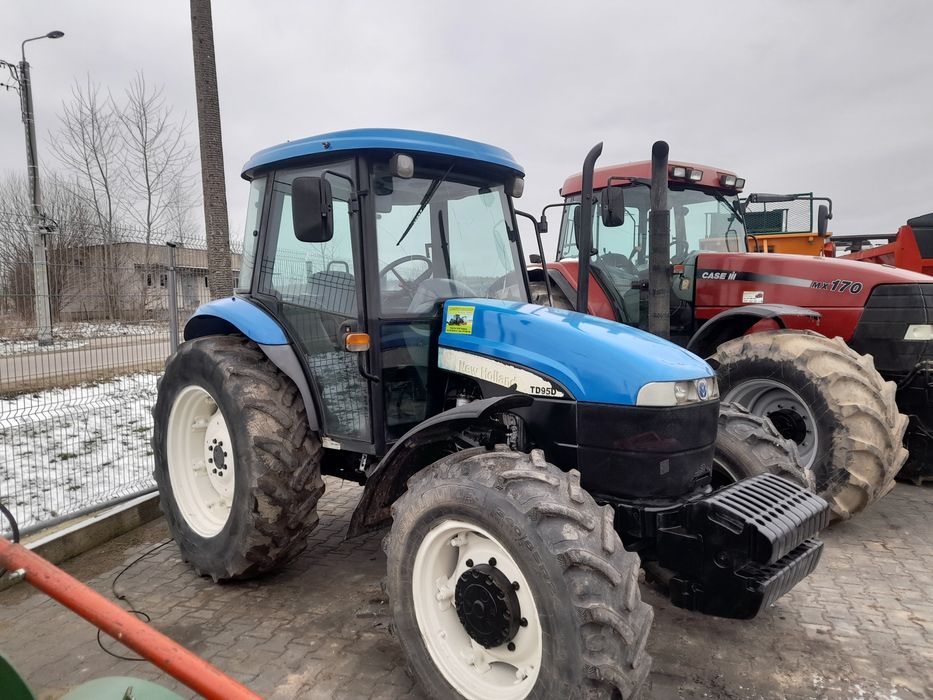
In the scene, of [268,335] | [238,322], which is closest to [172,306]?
[238,322]

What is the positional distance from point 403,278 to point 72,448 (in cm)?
364

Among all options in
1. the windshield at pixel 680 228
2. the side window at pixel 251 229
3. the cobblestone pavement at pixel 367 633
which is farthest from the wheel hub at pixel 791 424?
the side window at pixel 251 229

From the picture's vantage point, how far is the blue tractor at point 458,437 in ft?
7.72

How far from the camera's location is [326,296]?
353 centimetres

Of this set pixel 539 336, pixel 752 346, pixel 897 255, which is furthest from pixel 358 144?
pixel 897 255

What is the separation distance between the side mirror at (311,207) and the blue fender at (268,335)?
87 cm

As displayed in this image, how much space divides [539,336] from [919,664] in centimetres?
227

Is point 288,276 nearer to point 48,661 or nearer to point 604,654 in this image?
point 48,661

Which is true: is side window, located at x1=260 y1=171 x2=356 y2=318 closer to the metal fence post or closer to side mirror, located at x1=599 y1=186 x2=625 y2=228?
side mirror, located at x1=599 y1=186 x2=625 y2=228

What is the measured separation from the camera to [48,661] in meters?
3.02

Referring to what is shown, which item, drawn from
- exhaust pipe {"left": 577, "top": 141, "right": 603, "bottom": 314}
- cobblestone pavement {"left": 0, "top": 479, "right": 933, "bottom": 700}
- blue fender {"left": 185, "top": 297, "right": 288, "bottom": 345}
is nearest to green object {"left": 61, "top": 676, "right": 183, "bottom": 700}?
cobblestone pavement {"left": 0, "top": 479, "right": 933, "bottom": 700}

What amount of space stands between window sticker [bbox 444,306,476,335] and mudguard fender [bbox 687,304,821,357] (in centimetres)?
287

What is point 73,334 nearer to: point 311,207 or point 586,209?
point 311,207

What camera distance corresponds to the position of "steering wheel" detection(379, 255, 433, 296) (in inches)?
130
